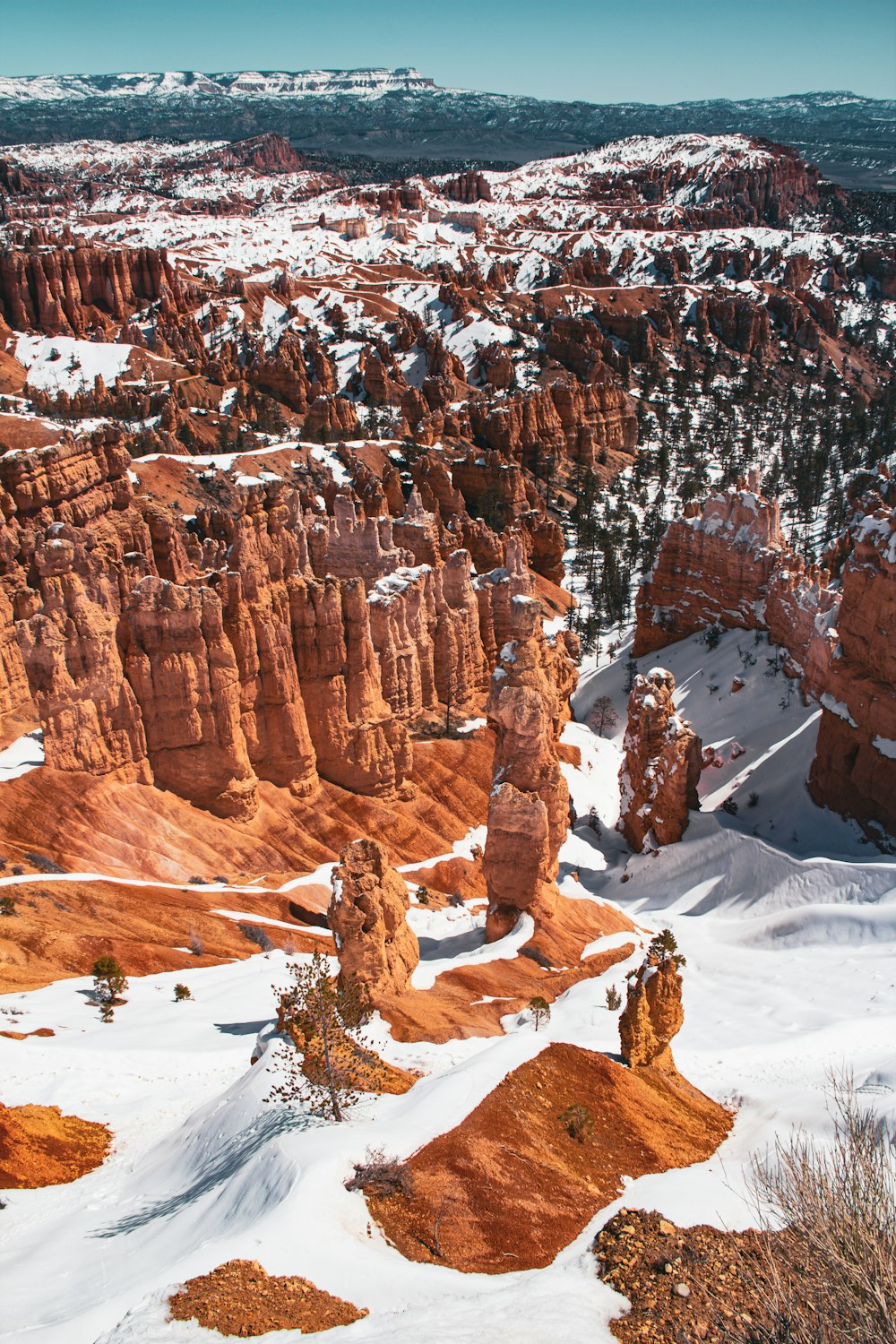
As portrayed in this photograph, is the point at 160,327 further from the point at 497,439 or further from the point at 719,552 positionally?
the point at 719,552

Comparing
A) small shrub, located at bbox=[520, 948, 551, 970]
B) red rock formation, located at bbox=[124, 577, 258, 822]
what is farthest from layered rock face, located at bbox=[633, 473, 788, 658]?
red rock formation, located at bbox=[124, 577, 258, 822]

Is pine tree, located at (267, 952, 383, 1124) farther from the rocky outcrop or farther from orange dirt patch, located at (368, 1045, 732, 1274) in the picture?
the rocky outcrop

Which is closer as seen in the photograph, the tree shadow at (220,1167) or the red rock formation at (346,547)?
the tree shadow at (220,1167)

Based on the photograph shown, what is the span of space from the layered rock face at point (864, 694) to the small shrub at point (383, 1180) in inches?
1170

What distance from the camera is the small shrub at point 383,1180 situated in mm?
15281

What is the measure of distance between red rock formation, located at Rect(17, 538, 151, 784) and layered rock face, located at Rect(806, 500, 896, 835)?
2883 centimetres

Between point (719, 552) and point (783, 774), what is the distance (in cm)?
2396

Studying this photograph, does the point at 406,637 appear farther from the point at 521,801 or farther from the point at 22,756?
the point at 22,756

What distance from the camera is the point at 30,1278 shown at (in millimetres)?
14484

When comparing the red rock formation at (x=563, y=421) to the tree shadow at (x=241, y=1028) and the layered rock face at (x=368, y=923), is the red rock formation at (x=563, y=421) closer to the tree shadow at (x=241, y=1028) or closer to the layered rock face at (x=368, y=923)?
the layered rock face at (x=368, y=923)

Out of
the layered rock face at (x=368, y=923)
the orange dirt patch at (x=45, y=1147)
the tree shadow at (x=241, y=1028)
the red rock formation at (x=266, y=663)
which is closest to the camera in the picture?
the orange dirt patch at (x=45, y=1147)

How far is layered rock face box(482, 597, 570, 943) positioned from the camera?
33.7 metres

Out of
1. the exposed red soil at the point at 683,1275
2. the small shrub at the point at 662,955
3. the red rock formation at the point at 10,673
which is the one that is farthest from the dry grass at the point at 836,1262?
the red rock formation at the point at 10,673

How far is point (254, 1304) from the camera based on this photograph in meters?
12.6
